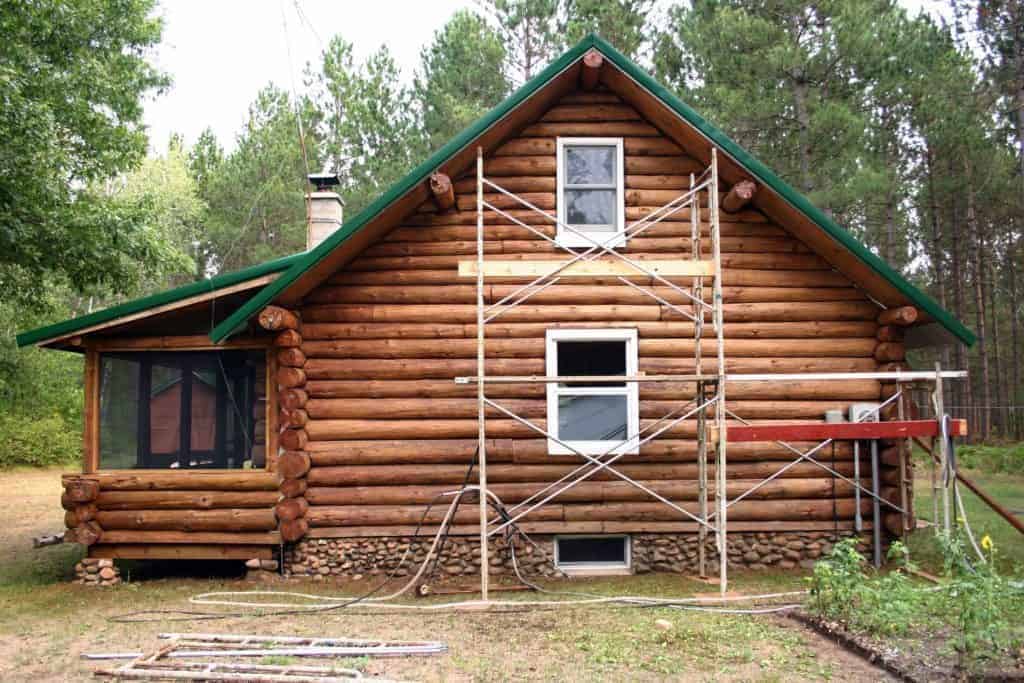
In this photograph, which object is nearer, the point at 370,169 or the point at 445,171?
the point at 445,171

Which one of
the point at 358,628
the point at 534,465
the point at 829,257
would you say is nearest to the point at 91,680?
the point at 358,628

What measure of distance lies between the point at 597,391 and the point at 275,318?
166 inches

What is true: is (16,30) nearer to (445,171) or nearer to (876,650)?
(445,171)

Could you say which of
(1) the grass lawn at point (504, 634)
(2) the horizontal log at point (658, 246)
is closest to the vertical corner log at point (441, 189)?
(2) the horizontal log at point (658, 246)

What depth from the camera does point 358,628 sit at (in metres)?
8.33

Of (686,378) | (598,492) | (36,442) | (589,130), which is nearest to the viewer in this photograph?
(686,378)

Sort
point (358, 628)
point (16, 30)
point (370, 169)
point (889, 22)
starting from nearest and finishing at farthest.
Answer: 1. point (358, 628)
2. point (16, 30)
3. point (889, 22)
4. point (370, 169)

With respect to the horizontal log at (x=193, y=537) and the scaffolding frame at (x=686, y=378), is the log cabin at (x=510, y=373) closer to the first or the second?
the horizontal log at (x=193, y=537)

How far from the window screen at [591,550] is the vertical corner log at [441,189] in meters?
4.77

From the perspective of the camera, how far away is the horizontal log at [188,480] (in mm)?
10672

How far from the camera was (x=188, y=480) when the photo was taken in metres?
10.8

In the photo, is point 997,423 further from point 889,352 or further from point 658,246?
point 658,246

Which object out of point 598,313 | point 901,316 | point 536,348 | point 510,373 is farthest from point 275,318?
point 901,316

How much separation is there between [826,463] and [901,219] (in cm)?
2610
